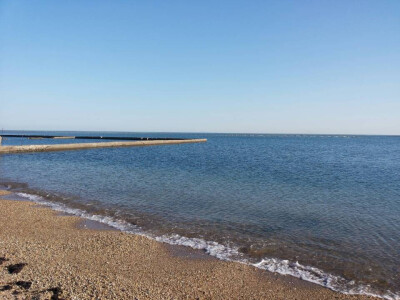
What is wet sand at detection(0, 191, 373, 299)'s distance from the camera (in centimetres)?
673

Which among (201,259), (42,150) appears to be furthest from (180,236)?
(42,150)

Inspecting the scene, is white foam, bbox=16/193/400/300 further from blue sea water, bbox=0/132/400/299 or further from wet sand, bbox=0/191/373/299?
wet sand, bbox=0/191/373/299

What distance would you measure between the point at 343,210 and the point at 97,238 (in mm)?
12771

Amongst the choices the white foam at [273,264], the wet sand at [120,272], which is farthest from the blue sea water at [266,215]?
the wet sand at [120,272]

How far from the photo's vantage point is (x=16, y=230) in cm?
1107

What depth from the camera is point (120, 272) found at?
25.8 ft

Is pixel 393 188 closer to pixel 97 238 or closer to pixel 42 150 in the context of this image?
pixel 97 238

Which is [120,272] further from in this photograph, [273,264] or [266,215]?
[266,215]

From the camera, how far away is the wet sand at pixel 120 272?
6730 mm

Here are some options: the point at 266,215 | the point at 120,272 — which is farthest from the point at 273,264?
the point at 266,215

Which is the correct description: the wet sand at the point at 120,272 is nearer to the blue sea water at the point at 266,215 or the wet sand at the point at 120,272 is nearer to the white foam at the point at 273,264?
the white foam at the point at 273,264

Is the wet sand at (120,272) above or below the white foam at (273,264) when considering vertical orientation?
above

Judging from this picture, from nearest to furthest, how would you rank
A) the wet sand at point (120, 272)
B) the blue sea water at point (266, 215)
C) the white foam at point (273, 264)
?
1. the wet sand at point (120, 272)
2. the white foam at point (273, 264)
3. the blue sea water at point (266, 215)

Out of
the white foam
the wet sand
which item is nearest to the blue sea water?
the white foam
